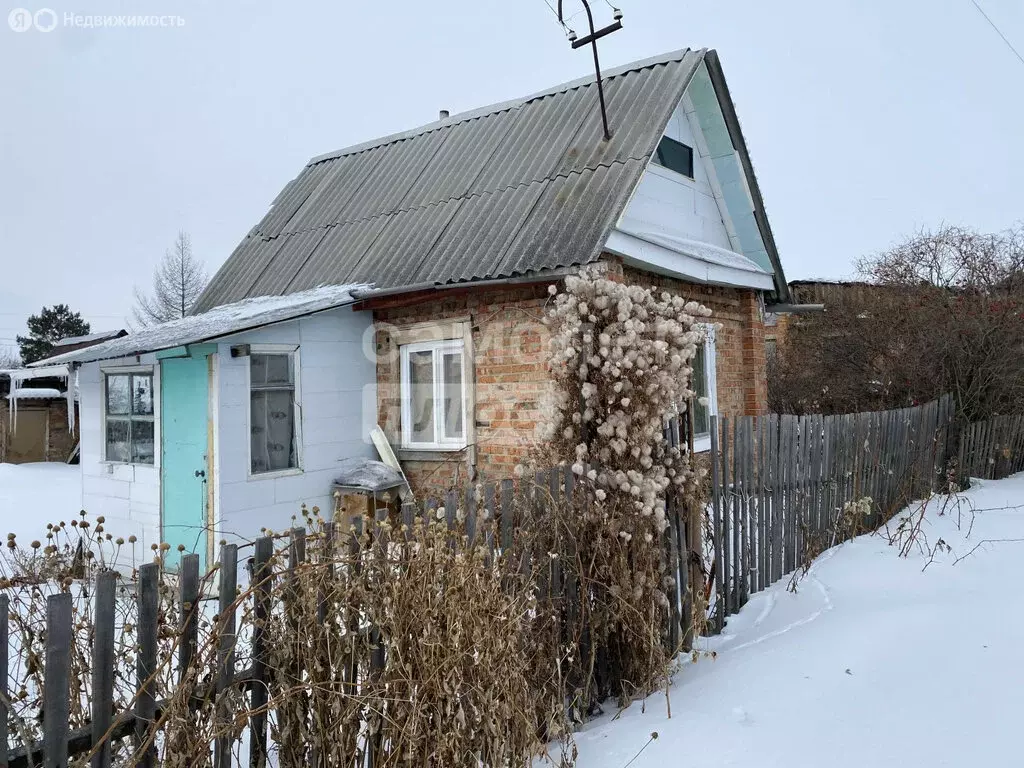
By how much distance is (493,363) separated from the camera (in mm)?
7582

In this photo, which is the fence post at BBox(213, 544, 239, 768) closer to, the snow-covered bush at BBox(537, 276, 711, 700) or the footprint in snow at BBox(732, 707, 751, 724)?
the snow-covered bush at BBox(537, 276, 711, 700)

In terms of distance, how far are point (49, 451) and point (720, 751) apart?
22007mm

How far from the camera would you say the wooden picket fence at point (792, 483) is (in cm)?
489

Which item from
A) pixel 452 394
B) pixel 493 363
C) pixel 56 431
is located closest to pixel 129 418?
pixel 452 394

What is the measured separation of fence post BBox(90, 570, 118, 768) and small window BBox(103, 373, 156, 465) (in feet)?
20.2

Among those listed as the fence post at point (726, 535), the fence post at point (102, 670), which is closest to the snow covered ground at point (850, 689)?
the fence post at point (726, 535)

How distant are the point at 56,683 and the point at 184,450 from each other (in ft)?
18.9

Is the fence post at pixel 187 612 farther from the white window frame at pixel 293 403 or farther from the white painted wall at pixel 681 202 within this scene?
the white painted wall at pixel 681 202

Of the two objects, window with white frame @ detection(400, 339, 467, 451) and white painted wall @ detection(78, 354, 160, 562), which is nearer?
white painted wall @ detection(78, 354, 160, 562)

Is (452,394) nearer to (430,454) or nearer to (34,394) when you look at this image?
(430,454)

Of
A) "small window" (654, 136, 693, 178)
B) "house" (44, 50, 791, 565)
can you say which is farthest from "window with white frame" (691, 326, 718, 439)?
"small window" (654, 136, 693, 178)

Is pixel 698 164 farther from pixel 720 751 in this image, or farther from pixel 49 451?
pixel 49 451

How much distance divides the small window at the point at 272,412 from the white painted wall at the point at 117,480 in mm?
1047

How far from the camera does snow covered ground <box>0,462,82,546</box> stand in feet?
31.7
